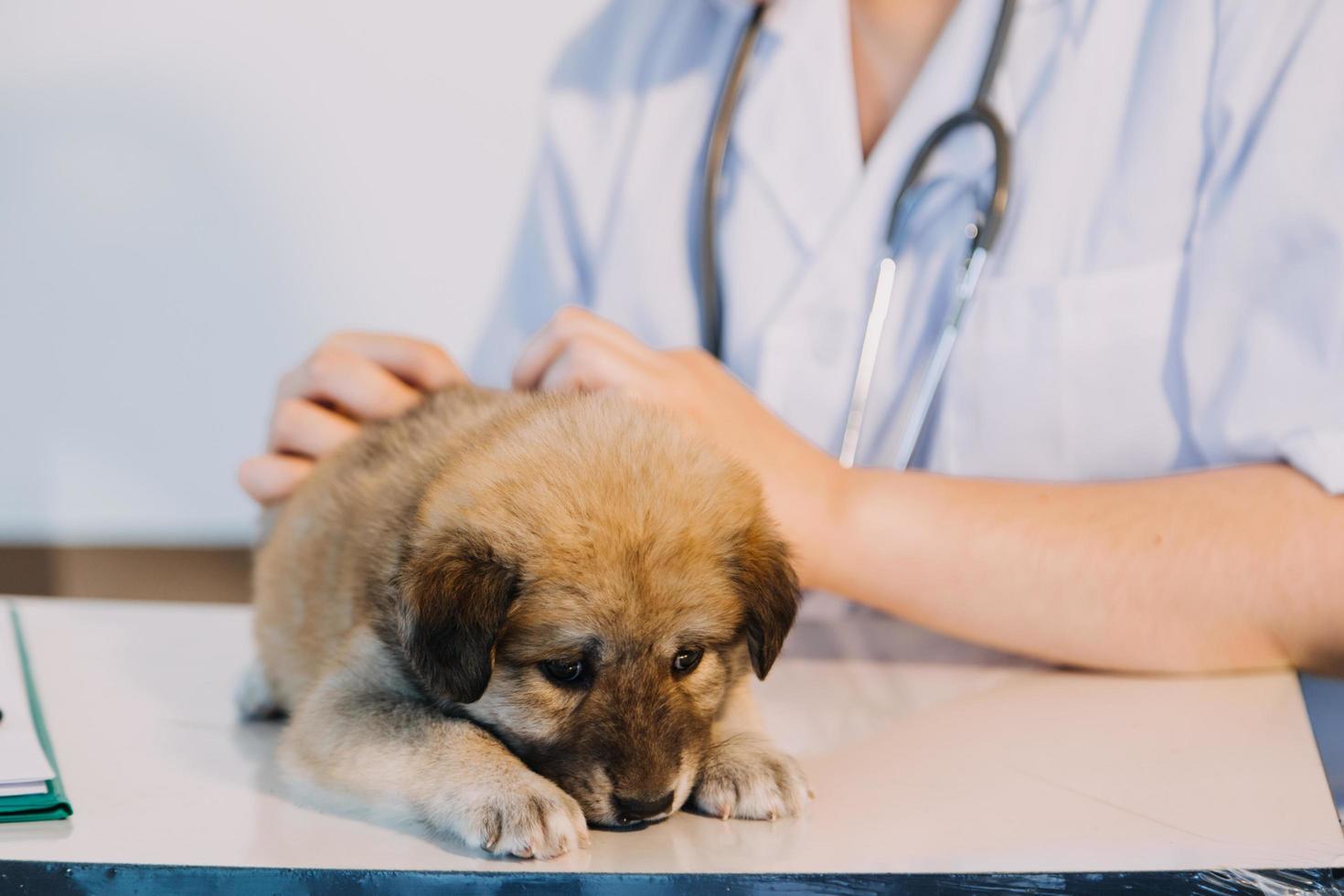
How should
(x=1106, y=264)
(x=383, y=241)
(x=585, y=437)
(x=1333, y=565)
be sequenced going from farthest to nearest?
(x=383, y=241), (x=1106, y=264), (x=1333, y=565), (x=585, y=437)

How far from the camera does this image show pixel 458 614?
1.42 metres

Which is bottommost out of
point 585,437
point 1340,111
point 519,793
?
point 519,793

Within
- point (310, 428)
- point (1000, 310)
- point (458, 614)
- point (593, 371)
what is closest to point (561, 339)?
point (593, 371)

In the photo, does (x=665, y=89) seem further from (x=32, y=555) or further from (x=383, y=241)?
(x=32, y=555)

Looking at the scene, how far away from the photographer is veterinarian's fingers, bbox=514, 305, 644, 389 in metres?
1.91

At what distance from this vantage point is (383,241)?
184 inches

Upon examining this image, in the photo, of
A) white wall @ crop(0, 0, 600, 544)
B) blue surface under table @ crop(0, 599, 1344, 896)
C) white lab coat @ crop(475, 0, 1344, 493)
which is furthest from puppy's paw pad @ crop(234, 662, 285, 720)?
white wall @ crop(0, 0, 600, 544)

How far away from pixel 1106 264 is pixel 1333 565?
0.67 meters

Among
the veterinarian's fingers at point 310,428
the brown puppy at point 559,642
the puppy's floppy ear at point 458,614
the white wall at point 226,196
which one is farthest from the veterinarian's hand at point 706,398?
the white wall at point 226,196

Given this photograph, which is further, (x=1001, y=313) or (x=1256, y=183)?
(x=1001, y=313)

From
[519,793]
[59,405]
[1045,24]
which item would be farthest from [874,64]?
[59,405]

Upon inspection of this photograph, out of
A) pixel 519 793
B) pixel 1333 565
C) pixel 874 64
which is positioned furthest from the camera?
pixel 874 64

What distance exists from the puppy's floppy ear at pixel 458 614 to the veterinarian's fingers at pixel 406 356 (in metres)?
0.82

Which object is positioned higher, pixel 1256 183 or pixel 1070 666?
pixel 1256 183
